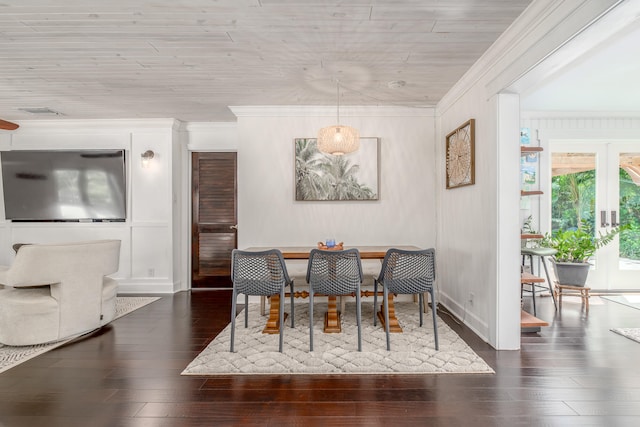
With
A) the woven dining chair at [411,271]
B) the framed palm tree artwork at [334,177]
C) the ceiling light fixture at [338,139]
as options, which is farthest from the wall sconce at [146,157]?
the woven dining chair at [411,271]

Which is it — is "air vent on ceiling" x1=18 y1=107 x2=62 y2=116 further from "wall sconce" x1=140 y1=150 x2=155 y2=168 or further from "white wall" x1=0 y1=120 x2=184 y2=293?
"wall sconce" x1=140 y1=150 x2=155 y2=168

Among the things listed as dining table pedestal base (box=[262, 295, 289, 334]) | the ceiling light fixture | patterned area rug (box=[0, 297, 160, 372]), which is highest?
the ceiling light fixture

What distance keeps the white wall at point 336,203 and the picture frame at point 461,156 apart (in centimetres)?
47

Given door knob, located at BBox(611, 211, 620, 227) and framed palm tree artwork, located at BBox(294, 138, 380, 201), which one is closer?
framed palm tree artwork, located at BBox(294, 138, 380, 201)

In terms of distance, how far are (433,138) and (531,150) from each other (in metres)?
1.27

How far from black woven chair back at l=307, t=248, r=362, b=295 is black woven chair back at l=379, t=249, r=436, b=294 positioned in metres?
0.28

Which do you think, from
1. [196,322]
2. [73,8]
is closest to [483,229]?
[196,322]

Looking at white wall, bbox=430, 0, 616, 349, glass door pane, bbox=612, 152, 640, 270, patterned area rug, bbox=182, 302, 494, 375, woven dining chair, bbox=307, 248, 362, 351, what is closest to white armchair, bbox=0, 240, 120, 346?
patterned area rug, bbox=182, 302, 494, 375

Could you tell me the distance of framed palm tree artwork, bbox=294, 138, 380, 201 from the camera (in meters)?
4.44

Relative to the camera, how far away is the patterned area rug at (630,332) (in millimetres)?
3057

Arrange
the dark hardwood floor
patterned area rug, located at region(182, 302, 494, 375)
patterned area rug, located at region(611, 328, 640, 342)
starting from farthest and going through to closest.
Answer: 1. patterned area rug, located at region(611, 328, 640, 342)
2. patterned area rug, located at region(182, 302, 494, 375)
3. the dark hardwood floor

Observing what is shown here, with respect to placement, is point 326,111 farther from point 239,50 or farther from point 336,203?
point 239,50

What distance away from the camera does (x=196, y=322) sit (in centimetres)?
362

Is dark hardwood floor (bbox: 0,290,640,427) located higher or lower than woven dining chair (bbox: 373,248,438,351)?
lower
